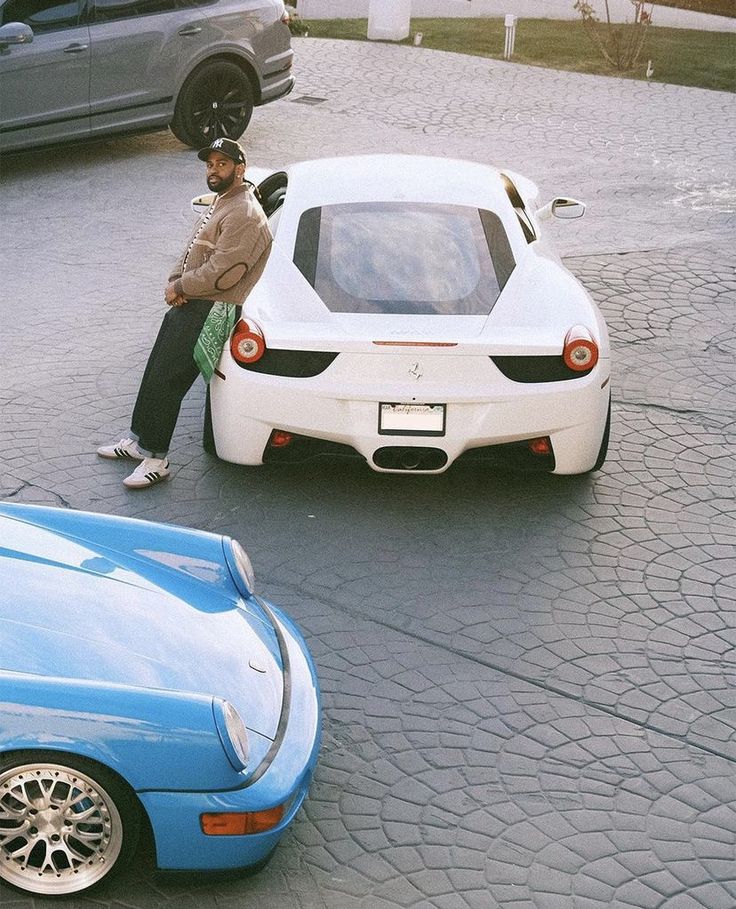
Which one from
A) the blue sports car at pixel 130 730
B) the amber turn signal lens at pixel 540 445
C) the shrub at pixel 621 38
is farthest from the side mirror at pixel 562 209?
the shrub at pixel 621 38

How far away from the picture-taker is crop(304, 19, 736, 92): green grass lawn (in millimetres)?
17234

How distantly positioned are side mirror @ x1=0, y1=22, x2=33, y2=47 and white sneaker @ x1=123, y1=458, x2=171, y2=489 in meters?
6.24

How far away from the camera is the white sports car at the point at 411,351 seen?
19.4 feet

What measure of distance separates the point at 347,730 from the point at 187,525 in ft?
5.71

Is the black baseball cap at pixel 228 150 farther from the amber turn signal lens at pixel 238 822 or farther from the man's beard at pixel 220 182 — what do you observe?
the amber turn signal lens at pixel 238 822

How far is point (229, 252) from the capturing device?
6234 millimetres

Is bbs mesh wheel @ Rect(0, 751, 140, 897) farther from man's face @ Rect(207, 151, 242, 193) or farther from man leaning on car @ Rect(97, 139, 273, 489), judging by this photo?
man's face @ Rect(207, 151, 242, 193)

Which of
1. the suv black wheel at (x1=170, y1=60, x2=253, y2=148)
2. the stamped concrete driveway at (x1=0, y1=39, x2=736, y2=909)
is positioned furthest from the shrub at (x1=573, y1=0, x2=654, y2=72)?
the stamped concrete driveway at (x1=0, y1=39, x2=736, y2=909)

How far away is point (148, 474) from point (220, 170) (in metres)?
1.55

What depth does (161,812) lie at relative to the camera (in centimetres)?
367

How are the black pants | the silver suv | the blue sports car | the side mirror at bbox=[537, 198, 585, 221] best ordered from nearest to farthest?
1. the blue sports car
2. the black pants
3. the side mirror at bbox=[537, 198, 585, 221]
4. the silver suv

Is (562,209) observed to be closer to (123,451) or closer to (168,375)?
(168,375)

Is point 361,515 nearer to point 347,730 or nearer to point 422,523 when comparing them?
point 422,523

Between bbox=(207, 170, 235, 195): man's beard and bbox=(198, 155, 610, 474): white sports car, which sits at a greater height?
bbox=(207, 170, 235, 195): man's beard
